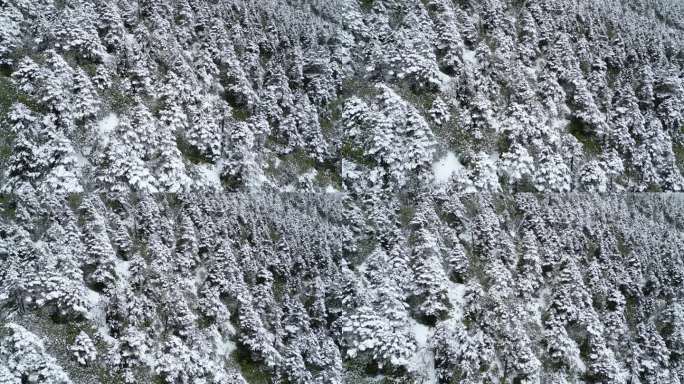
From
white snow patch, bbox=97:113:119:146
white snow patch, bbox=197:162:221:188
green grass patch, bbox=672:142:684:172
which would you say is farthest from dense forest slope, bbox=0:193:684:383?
green grass patch, bbox=672:142:684:172

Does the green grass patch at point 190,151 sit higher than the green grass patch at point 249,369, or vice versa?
the green grass patch at point 190,151

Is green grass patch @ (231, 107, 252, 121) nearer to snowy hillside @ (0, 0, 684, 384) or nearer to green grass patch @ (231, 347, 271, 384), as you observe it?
snowy hillside @ (0, 0, 684, 384)

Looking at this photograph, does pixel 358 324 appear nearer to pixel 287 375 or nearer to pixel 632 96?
pixel 287 375

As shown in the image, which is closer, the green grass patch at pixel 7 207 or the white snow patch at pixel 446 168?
the green grass patch at pixel 7 207

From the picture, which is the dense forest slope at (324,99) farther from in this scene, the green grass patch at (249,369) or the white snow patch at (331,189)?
the green grass patch at (249,369)

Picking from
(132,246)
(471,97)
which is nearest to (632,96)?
(471,97)

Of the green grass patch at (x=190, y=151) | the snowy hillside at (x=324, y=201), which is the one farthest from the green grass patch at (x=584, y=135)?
the green grass patch at (x=190, y=151)

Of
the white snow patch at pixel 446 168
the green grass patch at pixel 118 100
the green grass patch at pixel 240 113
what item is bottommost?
the white snow patch at pixel 446 168

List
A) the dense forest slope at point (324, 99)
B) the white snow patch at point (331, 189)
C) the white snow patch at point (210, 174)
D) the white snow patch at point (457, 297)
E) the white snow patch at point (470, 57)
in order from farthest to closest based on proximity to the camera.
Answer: the white snow patch at point (470, 57) < the white snow patch at point (331, 189) < the white snow patch at point (457, 297) < the white snow patch at point (210, 174) < the dense forest slope at point (324, 99)
